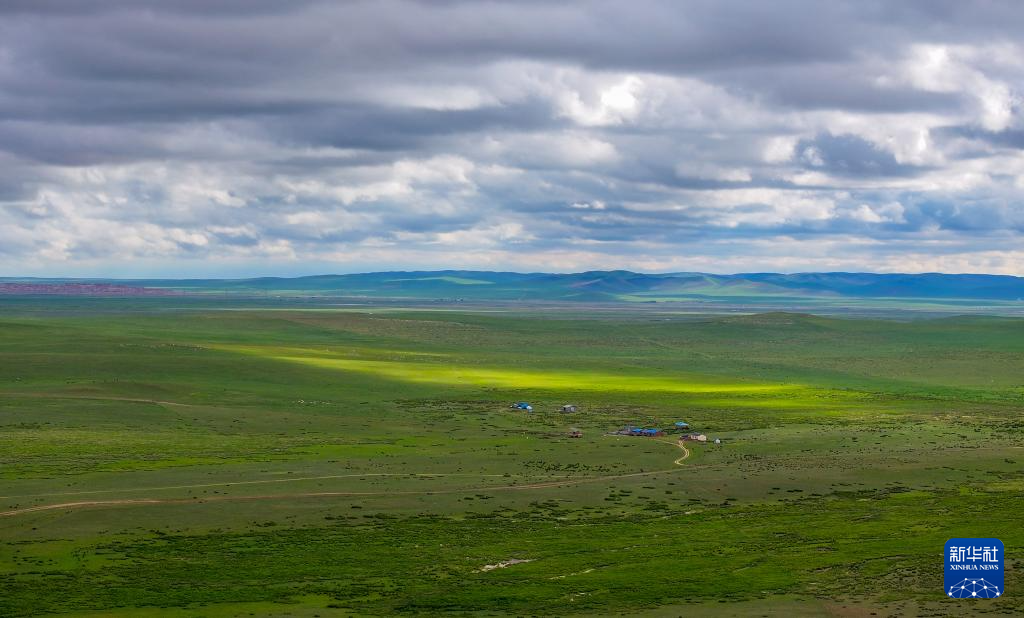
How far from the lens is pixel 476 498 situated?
3078 inches

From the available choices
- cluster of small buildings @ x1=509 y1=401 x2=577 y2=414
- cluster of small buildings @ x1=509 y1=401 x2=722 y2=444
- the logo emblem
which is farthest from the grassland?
cluster of small buildings @ x1=509 y1=401 x2=722 y2=444

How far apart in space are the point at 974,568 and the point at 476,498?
3263 centimetres

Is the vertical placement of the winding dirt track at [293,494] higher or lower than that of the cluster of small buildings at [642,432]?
higher

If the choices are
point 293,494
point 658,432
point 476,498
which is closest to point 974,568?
point 476,498

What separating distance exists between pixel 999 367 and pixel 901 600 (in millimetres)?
151460

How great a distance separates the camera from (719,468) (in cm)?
9125

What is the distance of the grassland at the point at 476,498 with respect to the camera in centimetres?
5606

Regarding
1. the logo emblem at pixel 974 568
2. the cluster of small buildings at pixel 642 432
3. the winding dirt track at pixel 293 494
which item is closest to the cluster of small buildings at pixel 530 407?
the cluster of small buildings at pixel 642 432

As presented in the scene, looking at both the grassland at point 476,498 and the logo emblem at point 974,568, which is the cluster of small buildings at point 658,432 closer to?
the grassland at point 476,498

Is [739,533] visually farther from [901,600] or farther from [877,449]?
[877,449]

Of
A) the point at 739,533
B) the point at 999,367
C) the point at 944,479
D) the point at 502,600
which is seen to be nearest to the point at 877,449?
the point at 944,479

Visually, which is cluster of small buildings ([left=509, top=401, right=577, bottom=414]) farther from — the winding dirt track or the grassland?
the winding dirt track

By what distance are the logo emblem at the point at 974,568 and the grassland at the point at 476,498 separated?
0.96 metres

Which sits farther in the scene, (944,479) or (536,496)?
(944,479)
